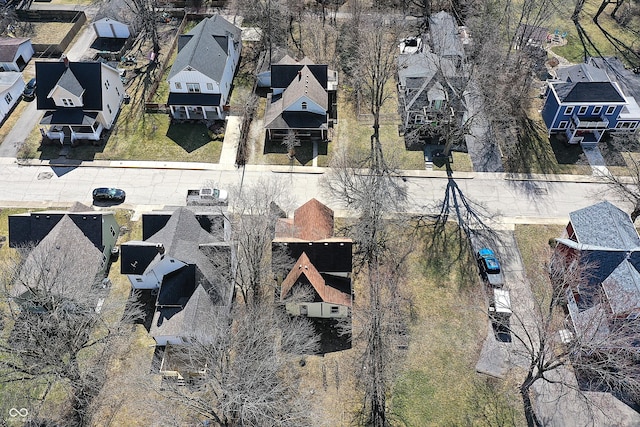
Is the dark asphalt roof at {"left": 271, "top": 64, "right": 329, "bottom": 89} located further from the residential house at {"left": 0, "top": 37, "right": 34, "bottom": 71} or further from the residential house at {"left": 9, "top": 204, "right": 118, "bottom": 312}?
the residential house at {"left": 0, "top": 37, "right": 34, "bottom": 71}

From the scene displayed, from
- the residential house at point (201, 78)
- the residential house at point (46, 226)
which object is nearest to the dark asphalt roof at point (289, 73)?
the residential house at point (201, 78)


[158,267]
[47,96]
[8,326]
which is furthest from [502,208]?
[47,96]

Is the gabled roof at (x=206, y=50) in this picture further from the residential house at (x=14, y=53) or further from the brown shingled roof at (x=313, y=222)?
the brown shingled roof at (x=313, y=222)

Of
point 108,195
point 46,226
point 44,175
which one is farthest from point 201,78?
point 46,226

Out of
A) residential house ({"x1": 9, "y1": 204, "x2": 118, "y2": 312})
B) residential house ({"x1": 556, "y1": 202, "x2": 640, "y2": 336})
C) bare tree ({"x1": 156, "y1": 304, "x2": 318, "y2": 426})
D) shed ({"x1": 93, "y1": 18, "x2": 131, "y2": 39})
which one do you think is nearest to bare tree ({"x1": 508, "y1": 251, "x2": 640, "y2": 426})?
residential house ({"x1": 556, "y1": 202, "x2": 640, "y2": 336})

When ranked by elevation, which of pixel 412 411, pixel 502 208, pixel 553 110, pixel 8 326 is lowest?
pixel 8 326

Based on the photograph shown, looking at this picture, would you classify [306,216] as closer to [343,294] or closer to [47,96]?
[343,294]
